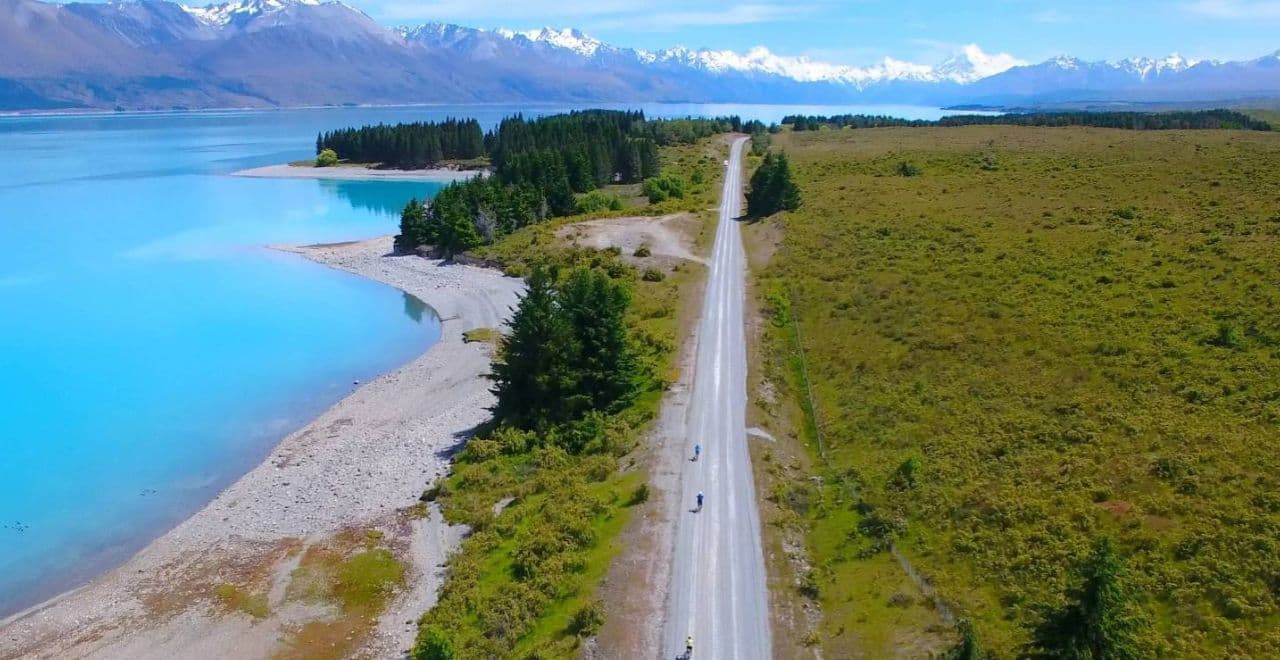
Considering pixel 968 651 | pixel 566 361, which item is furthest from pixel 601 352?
pixel 968 651

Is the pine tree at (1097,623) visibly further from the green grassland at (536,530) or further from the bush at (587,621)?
the green grassland at (536,530)

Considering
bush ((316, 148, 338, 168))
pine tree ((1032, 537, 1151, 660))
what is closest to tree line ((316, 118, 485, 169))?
bush ((316, 148, 338, 168))

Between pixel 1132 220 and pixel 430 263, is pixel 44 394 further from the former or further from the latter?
pixel 1132 220

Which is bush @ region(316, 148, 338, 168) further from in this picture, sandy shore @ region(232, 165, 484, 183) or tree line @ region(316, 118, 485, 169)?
tree line @ region(316, 118, 485, 169)

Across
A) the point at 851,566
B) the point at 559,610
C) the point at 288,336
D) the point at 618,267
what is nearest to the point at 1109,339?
the point at 851,566

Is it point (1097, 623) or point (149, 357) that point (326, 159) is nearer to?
point (149, 357)
